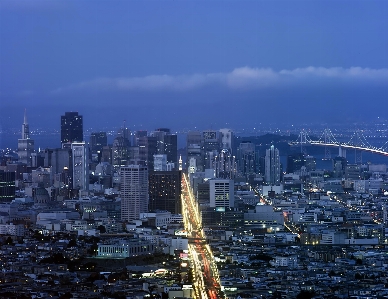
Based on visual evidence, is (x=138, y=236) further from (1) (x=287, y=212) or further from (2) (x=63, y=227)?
(1) (x=287, y=212)

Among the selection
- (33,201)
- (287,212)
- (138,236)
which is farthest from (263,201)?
(138,236)

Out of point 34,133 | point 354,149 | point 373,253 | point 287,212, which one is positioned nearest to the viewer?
point 373,253

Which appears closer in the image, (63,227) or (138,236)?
(138,236)

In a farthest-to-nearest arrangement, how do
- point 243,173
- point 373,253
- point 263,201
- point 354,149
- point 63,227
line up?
1. point 354,149
2. point 243,173
3. point 263,201
4. point 63,227
5. point 373,253

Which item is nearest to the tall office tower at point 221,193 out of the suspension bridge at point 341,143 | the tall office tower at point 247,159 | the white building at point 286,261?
the white building at point 286,261

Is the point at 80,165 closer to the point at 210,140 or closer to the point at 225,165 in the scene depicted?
the point at 225,165

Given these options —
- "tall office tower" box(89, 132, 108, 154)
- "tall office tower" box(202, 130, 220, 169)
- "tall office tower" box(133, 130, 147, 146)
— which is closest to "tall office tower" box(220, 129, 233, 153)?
"tall office tower" box(202, 130, 220, 169)

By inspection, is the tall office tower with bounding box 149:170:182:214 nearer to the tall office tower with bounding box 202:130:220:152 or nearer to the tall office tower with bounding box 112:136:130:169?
the tall office tower with bounding box 112:136:130:169

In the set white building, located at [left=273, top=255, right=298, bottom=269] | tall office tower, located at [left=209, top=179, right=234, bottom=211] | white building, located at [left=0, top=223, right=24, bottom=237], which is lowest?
white building, located at [left=273, top=255, right=298, bottom=269]

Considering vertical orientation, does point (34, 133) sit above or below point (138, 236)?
above
